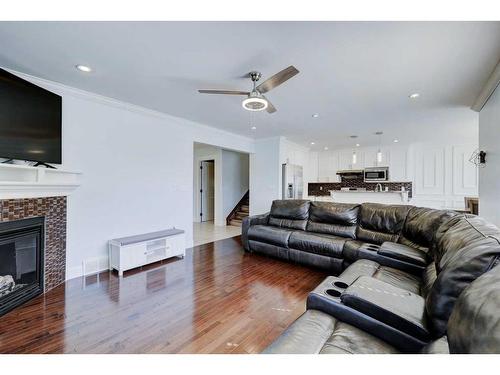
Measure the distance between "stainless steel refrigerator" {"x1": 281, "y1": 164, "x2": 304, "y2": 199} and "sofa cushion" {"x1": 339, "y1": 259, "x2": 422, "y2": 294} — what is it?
3.74 metres

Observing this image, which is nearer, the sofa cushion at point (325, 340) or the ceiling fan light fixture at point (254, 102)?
the sofa cushion at point (325, 340)

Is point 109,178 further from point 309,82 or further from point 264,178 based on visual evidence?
point 264,178

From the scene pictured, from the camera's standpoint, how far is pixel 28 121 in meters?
2.38

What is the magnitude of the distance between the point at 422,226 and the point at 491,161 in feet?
4.63

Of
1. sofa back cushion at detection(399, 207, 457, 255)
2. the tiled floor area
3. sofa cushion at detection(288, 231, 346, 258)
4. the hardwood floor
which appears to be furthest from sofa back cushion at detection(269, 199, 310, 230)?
the tiled floor area

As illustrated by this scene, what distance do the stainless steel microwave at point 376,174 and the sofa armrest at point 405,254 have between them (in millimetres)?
5364

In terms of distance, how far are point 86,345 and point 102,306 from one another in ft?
1.98

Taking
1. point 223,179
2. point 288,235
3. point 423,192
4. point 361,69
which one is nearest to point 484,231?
point 361,69

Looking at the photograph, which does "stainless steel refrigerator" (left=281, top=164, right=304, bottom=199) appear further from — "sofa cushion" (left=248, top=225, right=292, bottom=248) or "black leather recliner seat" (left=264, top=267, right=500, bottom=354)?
"black leather recliner seat" (left=264, top=267, right=500, bottom=354)

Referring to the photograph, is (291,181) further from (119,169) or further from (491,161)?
(119,169)

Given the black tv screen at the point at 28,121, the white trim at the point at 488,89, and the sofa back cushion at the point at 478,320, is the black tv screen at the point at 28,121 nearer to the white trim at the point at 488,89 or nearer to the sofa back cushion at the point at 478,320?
the sofa back cushion at the point at 478,320

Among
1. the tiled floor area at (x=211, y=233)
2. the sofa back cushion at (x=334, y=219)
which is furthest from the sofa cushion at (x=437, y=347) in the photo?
the tiled floor area at (x=211, y=233)

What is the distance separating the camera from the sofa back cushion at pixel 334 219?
3475mm

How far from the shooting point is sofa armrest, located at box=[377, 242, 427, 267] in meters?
2.06
